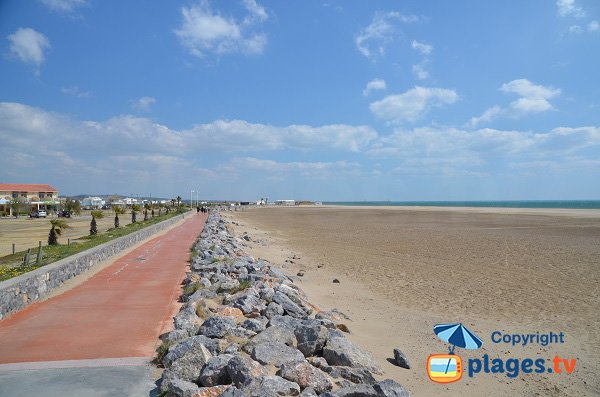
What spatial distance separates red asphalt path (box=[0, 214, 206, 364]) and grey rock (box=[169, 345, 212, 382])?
849mm

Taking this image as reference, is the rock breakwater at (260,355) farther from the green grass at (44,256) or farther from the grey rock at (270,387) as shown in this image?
the green grass at (44,256)

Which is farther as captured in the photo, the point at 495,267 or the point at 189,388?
the point at 495,267

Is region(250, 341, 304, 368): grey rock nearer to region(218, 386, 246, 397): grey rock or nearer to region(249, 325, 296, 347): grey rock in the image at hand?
region(249, 325, 296, 347): grey rock

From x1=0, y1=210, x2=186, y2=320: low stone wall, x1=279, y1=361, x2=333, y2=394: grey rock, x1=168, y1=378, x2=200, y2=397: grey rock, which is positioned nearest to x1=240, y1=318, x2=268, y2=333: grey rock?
x1=279, y1=361, x2=333, y2=394: grey rock

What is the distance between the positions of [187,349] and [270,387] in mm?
1060

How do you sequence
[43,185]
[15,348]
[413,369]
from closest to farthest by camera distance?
[15,348] → [413,369] → [43,185]

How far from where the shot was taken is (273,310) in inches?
245

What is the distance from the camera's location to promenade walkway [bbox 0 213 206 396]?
4.27 m

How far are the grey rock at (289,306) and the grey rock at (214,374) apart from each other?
8.96ft

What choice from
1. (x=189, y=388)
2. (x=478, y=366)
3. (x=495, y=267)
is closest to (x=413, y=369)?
(x=478, y=366)

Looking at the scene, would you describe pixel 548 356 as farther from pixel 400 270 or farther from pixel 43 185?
pixel 43 185

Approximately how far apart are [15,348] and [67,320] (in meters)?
1.16

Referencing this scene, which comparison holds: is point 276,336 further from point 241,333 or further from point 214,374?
point 214,374

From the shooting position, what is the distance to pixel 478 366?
539cm
